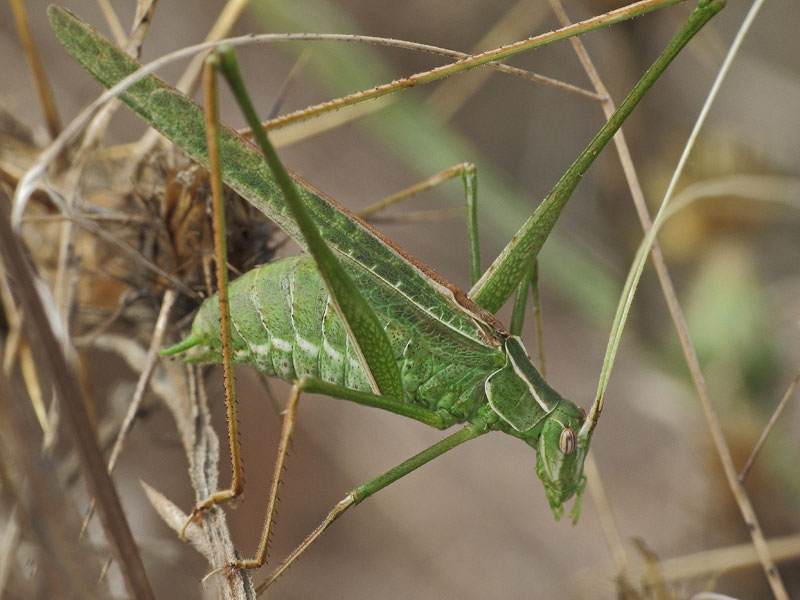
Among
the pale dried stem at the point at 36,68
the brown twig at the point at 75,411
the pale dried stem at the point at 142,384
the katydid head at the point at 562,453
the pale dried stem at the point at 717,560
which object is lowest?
the pale dried stem at the point at 717,560

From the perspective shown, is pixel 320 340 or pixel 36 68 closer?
pixel 320 340

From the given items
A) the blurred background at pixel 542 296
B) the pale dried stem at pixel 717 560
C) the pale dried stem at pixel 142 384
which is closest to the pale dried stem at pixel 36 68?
the blurred background at pixel 542 296

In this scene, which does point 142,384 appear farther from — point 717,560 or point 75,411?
point 717,560

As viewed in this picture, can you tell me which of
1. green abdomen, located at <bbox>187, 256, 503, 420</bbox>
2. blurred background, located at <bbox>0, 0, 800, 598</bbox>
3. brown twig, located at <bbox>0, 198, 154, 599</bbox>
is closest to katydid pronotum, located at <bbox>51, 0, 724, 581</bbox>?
green abdomen, located at <bbox>187, 256, 503, 420</bbox>

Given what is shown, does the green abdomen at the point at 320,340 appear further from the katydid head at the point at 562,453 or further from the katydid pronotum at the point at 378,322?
the katydid head at the point at 562,453

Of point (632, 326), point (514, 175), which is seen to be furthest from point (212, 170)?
point (514, 175)

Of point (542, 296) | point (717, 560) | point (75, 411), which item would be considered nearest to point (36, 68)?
point (75, 411)

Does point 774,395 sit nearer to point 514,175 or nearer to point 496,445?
point 496,445

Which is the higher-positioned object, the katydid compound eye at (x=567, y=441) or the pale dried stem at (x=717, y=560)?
the katydid compound eye at (x=567, y=441)
